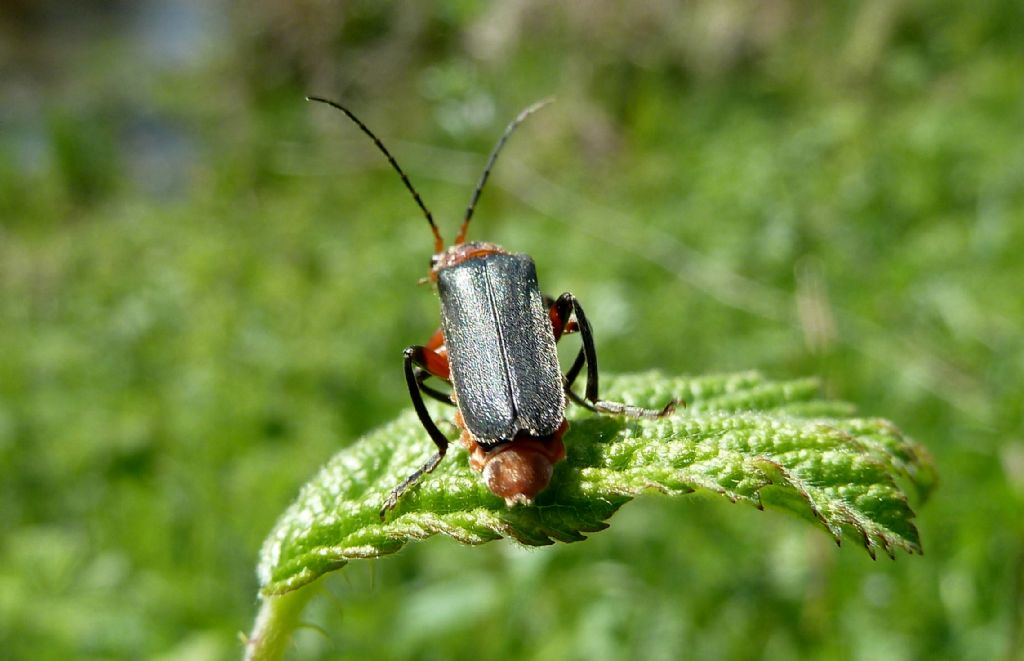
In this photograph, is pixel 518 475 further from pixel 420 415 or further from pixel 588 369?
pixel 588 369

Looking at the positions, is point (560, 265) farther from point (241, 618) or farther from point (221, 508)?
point (241, 618)

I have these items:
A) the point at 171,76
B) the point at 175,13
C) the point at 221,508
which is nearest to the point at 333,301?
the point at 221,508

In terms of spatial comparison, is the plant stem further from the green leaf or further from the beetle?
the beetle

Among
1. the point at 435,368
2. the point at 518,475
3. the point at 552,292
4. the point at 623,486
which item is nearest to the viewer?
the point at 623,486

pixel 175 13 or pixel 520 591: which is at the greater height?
pixel 175 13

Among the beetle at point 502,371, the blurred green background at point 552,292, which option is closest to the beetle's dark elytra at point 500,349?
the beetle at point 502,371

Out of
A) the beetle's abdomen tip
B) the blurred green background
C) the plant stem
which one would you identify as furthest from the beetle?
the blurred green background

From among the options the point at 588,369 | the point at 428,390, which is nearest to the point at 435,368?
the point at 428,390

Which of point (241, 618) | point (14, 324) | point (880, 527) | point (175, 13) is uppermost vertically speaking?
point (175, 13)
